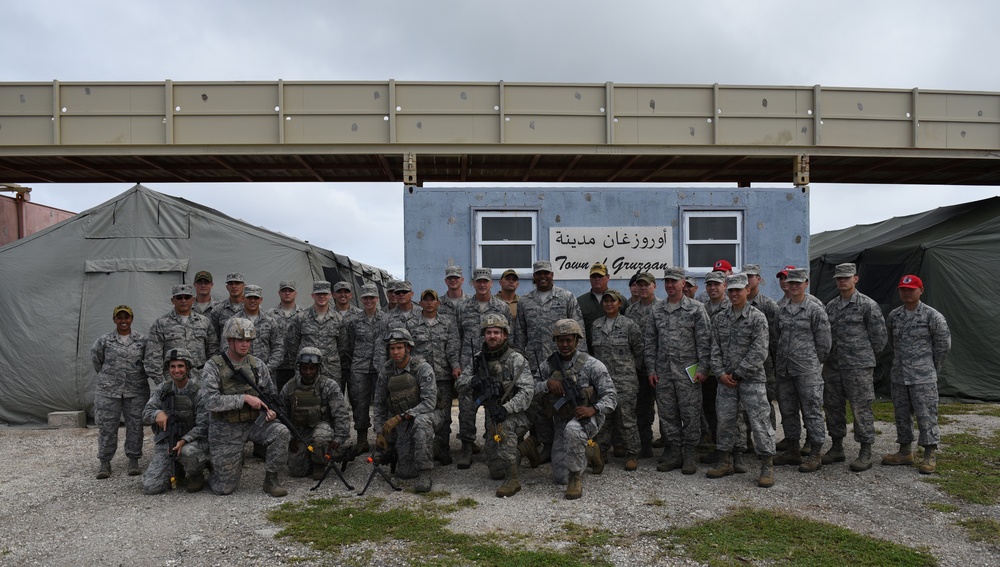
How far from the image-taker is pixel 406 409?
584 cm

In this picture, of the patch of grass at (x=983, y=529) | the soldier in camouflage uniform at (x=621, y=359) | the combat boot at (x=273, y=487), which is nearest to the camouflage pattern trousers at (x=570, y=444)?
the soldier in camouflage uniform at (x=621, y=359)

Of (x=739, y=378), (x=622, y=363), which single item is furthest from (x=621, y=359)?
(x=739, y=378)

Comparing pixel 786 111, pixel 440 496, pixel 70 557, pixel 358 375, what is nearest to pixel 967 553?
pixel 440 496

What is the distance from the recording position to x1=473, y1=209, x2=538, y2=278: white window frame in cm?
881

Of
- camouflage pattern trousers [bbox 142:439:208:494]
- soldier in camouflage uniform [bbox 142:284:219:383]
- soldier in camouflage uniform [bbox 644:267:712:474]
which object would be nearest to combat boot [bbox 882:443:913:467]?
soldier in camouflage uniform [bbox 644:267:712:474]

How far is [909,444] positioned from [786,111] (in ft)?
23.6

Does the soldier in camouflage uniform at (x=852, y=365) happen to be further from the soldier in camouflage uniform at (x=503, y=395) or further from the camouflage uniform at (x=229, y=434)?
the camouflage uniform at (x=229, y=434)

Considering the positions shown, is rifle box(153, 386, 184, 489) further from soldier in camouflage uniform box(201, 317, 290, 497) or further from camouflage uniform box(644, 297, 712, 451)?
camouflage uniform box(644, 297, 712, 451)

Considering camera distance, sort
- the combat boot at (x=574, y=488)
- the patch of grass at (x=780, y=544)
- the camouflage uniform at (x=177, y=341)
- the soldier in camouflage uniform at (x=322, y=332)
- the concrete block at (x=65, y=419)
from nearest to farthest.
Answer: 1. the patch of grass at (x=780, y=544)
2. the combat boot at (x=574, y=488)
3. the camouflage uniform at (x=177, y=341)
4. the soldier in camouflage uniform at (x=322, y=332)
5. the concrete block at (x=65, y=419)

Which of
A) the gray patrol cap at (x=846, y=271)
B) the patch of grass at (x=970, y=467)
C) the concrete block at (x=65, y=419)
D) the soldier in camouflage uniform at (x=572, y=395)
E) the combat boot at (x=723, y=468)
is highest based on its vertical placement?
the gray patrol cap at (x=846, y=271)

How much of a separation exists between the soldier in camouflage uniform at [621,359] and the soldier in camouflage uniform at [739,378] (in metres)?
0.74

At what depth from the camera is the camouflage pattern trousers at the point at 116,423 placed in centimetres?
616

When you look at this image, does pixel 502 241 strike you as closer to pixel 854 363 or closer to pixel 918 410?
pixel 854 363

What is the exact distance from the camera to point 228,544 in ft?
14.3
